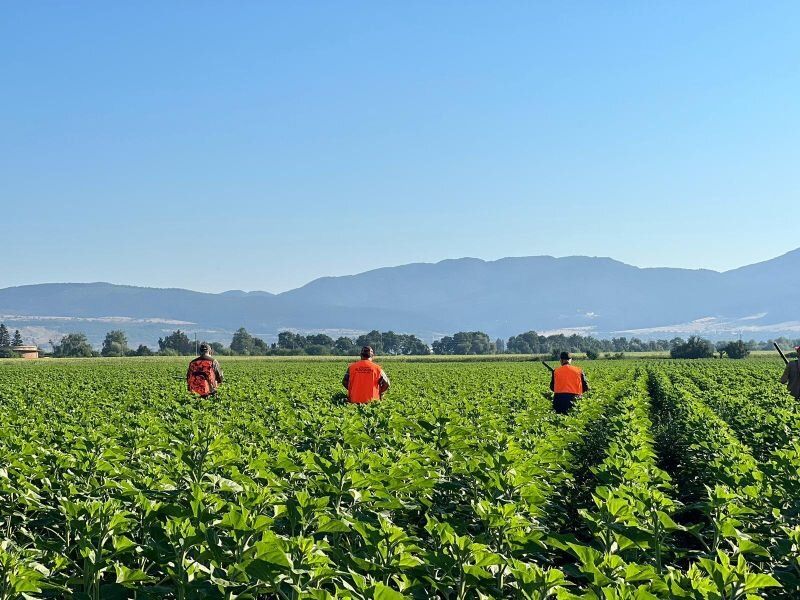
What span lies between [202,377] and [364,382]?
169 inches

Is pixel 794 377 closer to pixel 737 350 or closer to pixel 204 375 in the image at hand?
pixel 204 375

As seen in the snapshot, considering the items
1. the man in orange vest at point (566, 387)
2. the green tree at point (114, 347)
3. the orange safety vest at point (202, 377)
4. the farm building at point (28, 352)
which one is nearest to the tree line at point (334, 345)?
the green tree at point (114, 347)

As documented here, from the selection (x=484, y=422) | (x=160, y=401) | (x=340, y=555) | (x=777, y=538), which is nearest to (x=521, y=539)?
(x=340, y=555)

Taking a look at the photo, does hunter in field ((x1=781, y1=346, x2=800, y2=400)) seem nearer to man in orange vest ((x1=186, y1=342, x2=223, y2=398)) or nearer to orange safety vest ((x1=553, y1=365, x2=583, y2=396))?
orange safety vest ((x1=553, y1=365, x2=583, y2=396))

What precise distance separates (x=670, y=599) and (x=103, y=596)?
119 inches

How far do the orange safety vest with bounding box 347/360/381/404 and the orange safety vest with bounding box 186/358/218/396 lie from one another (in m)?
3.79

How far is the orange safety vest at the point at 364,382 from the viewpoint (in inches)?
583

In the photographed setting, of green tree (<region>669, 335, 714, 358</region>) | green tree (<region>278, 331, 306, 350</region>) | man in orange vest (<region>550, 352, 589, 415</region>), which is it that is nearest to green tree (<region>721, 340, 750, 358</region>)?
green tree (<region>669, 335, 714, 358</region>)

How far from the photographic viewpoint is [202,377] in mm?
17484

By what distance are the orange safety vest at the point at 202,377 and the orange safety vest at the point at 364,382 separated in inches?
149

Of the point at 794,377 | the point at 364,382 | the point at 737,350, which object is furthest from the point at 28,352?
the point at 794,377

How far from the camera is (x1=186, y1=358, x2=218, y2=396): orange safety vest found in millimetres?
17344

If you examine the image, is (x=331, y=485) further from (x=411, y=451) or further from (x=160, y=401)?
(x=160, y=401)

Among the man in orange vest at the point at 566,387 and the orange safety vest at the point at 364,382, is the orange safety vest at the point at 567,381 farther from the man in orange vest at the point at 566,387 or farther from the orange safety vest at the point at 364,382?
the orange safety vest at the point at 364,382
